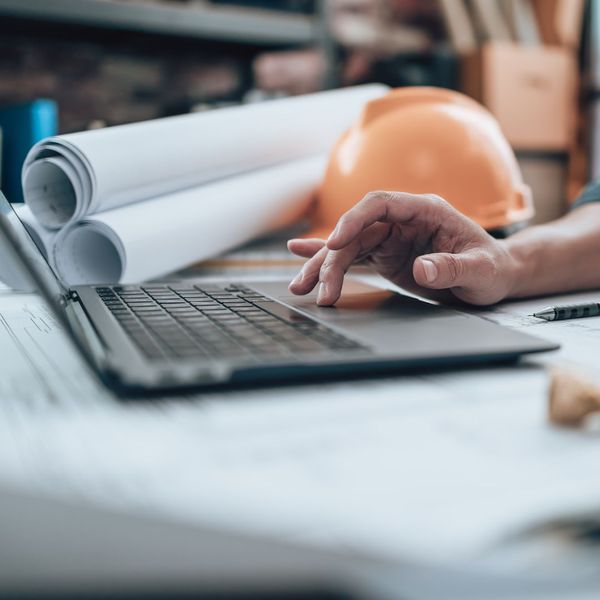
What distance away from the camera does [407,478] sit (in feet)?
1.11

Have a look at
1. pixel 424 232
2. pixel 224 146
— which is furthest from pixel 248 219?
pixel 424 232

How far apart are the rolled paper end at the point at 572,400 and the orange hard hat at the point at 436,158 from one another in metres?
0.72

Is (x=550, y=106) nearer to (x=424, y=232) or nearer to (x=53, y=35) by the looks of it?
(x=53, y=35)

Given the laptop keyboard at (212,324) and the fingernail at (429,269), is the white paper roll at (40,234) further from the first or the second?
the fingernail at (429,269)

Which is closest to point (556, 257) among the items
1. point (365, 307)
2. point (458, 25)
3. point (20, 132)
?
point (365, 307)

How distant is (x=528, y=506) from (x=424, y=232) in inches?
20.2

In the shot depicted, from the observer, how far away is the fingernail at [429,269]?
0.67 meters

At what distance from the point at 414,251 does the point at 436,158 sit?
1.10 ft

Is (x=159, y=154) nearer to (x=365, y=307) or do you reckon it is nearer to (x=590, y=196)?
(x=365, y=307)

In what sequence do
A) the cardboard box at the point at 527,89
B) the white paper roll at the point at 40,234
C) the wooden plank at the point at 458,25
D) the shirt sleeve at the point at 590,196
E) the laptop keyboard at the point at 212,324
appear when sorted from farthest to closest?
the wooden plank at the point at 458,25
the cardboard box at the point at 527,89
the shirt sleeve at the point at 590,196
the white paper roll at the point at 40,234
the laptop keyboard at the point at 212,324

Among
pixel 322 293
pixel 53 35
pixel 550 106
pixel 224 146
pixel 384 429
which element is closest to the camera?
pixel 384 429

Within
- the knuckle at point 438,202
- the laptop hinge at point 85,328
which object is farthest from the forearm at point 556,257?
the laptop hinge at point 85,328

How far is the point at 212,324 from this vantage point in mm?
594

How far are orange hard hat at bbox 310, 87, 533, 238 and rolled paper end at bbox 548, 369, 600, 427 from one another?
717 mm
